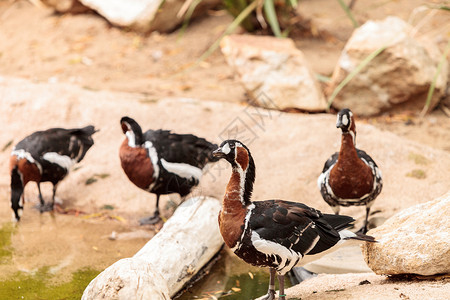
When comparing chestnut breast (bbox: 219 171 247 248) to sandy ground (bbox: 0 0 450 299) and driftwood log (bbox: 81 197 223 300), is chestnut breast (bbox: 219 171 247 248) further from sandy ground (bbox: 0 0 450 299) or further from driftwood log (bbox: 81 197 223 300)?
sandy ground (bbox: 0 0 450 299)

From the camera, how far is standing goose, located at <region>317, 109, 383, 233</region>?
4512 mm

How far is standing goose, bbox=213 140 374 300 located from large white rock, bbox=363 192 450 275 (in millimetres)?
145

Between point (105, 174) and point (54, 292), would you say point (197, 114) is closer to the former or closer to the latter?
point (105, 174)

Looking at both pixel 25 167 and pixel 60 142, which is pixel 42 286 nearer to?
pixel 25 167

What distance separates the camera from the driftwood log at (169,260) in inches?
136

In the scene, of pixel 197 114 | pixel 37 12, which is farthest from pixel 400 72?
pixel 37 12

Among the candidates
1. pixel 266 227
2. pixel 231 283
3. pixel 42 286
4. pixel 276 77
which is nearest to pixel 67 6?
pixel 276 77

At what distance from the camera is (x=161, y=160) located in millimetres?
5207

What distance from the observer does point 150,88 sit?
25.1ft

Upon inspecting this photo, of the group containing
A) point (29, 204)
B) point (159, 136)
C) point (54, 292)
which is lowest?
point (29, 204)

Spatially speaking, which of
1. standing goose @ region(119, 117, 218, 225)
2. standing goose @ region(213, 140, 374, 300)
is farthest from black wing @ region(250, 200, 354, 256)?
standing goose @ region(119, 117, 218, 225)

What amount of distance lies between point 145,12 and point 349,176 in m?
5.54

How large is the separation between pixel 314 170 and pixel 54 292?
262cm

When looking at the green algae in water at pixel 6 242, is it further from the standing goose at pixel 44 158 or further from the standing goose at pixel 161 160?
the standing goose at pixel 161 160
